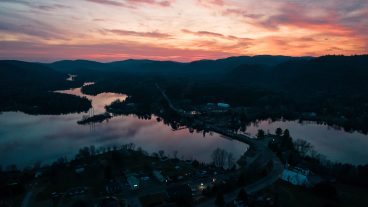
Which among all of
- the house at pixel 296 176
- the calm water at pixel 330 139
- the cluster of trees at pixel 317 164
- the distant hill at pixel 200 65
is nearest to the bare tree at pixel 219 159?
the cluster of trees at pixel 317 164

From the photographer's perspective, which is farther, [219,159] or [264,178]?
[219,159]

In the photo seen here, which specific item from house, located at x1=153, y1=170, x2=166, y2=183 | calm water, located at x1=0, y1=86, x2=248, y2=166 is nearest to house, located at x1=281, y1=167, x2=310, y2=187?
calm water, located at x1=0, y1=86, x2=248, y2=166

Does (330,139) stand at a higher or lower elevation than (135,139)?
higher

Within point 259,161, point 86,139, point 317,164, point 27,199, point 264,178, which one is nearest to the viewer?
point 27,199

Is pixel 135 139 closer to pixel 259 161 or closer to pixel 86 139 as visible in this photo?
pixel 86 139

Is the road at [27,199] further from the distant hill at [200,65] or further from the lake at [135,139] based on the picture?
the distant hill at [200,65]

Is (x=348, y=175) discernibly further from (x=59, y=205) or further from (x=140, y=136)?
(x=140, y=136)

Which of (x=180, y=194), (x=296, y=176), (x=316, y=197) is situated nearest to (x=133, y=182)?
(x=180, y=194)
